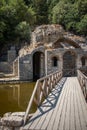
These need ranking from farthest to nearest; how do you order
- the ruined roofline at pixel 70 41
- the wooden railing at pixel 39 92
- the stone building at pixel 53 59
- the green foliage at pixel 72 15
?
the green foliage at pixel 72 15, the ruined roofline at pixel 70 41, the stone building at pixel 53 59, the wooden railing at pixel 39 92

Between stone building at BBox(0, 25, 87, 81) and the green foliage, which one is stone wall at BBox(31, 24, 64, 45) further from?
the green foliage

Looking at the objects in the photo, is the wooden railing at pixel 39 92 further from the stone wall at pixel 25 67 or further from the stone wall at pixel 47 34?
the stone wall at pixel 47 34

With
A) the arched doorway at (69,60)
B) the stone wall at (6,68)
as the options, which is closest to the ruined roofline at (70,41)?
the arched doorway at (69,60)

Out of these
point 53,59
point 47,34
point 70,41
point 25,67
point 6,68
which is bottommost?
point 6,68

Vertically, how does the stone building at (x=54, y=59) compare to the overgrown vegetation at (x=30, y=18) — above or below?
below

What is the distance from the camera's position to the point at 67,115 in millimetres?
7707

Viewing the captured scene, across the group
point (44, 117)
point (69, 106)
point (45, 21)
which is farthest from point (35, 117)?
point (45, 21)

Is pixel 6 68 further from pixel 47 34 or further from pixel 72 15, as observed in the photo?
pixel 72 15

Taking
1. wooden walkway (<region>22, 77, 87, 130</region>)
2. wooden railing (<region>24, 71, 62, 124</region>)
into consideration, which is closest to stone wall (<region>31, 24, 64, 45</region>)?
wooden railing (<region>24, 71, 62, 124</region>)

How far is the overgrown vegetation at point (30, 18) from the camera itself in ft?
139

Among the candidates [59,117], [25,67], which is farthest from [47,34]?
[59,117]

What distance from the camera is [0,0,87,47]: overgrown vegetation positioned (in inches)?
1671

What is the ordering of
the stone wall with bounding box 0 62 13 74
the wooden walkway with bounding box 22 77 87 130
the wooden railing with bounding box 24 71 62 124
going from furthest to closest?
the stone wall with bounding box 0 62 13 74, the wooden railing with bounding box 24 71 62 124, the wooden walkway with bounding box 22 77 87 130

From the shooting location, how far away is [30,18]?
4959cm
